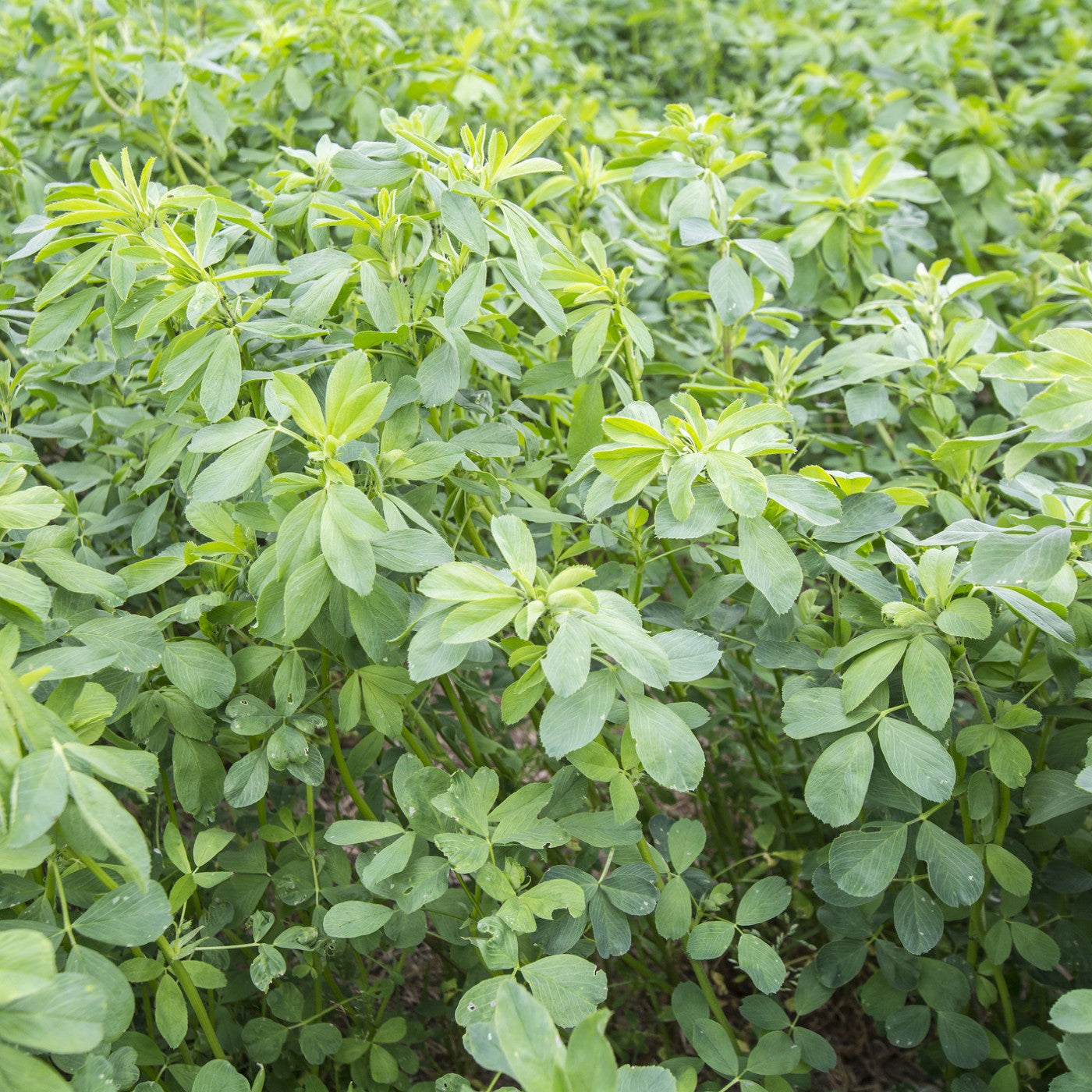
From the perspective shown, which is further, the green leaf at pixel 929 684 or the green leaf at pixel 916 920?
the green leaf at pixel 916 920

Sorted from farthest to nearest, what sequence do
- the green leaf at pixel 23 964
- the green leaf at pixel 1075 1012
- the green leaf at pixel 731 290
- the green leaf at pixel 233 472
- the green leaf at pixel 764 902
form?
the green leaf at pixel 731 290 < the green leaf at pixel 764 902 < the green leaf at pixel 233 472 < the green leaf at pixel 1075 1012 < the green leaf at pixel 23 964

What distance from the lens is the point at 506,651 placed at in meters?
1.20

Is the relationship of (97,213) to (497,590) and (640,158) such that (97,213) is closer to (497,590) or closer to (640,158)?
(497,590)

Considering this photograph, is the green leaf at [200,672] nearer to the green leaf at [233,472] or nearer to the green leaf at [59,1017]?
the green leaf at [233,472]

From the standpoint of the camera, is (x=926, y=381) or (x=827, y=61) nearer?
(x=926, y=381)

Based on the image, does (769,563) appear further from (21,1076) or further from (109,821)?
(21,1076)

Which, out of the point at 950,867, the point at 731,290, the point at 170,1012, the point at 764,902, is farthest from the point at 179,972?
the point at 731,290

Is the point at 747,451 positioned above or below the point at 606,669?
above

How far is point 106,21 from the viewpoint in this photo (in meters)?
2.25

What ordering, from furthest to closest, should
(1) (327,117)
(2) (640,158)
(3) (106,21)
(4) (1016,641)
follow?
(1) (327,117), (3) (106,21), (2) (640,158), (4) (1016,641)

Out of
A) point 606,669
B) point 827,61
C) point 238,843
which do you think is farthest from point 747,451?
point 827,61

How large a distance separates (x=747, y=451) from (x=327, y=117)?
71.9 inches

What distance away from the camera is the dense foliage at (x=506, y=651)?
1114 millimetres

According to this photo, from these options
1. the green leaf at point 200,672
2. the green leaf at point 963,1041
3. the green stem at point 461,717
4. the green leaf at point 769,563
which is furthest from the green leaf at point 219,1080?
the green leaf at point 963,1041
